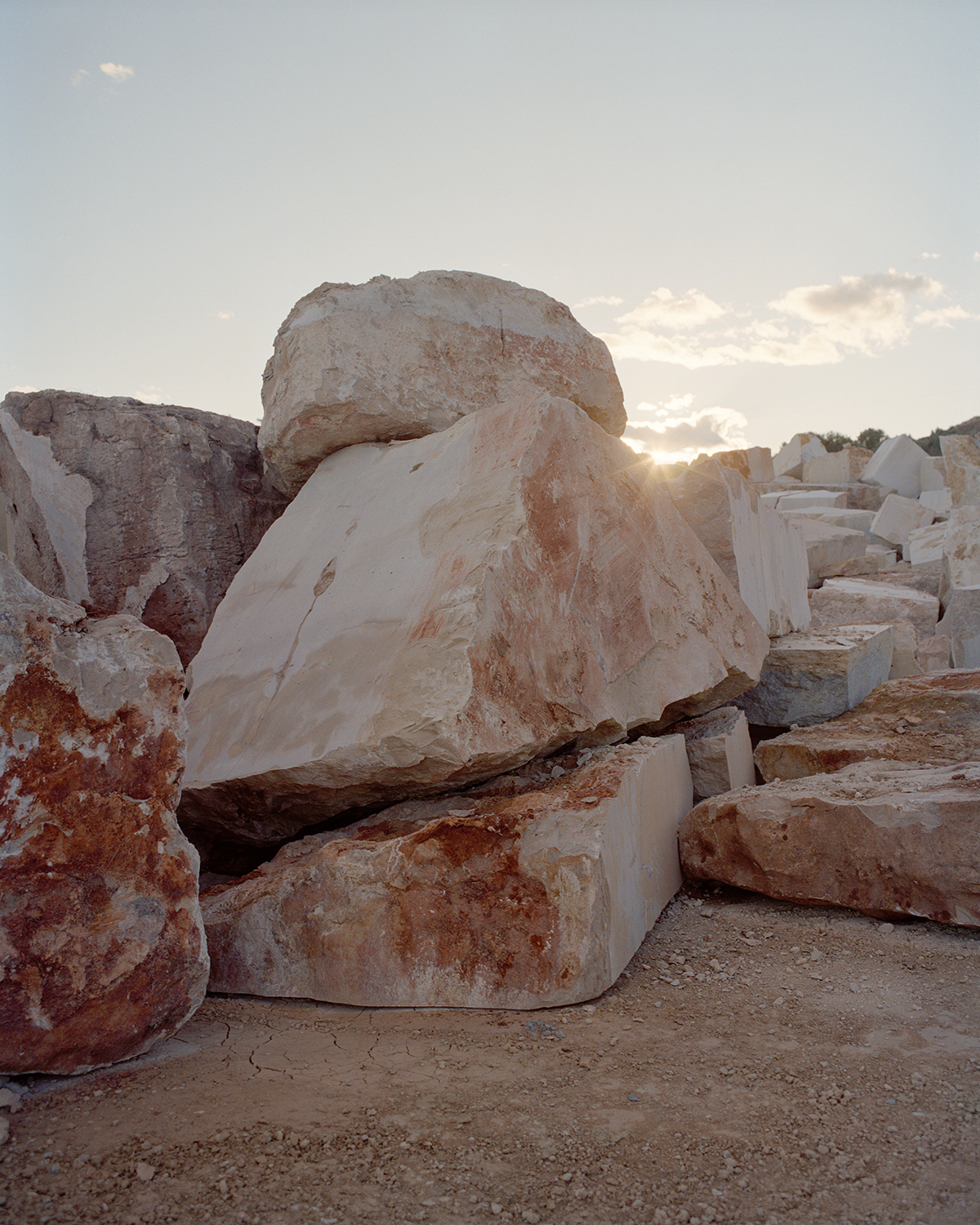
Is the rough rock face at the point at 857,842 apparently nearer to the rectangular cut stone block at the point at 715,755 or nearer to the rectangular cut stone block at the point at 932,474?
the rectangular cut stone block at the point at 715,755

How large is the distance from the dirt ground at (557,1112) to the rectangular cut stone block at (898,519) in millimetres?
8808

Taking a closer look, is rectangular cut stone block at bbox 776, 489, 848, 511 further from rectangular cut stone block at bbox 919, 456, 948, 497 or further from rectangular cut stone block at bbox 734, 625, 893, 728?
rectangular cut stone block at bbox 734, 625, 893, 728

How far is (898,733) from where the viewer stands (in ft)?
9.73

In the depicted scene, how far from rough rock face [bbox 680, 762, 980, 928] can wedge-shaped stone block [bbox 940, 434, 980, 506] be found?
6865 mm

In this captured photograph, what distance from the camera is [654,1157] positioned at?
4.10ft

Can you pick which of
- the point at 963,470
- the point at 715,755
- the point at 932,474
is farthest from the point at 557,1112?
the point at 932,474

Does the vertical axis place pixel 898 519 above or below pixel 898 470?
below

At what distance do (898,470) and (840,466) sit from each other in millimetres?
1117

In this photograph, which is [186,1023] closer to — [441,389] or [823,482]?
[441,389]

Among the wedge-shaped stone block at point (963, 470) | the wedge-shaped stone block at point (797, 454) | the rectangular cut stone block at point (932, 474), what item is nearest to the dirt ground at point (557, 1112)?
the wedge-shaped stone block at point (963, 470)

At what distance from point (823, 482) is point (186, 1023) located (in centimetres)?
1375

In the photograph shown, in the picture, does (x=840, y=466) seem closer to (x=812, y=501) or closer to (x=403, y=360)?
(x=812, y=501)

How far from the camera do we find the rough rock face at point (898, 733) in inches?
108

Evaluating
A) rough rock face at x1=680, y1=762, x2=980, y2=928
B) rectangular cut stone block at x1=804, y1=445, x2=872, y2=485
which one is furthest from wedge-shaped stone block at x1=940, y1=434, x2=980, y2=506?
rough rock face at x1=680, y1=762, x2=980, y2=928
